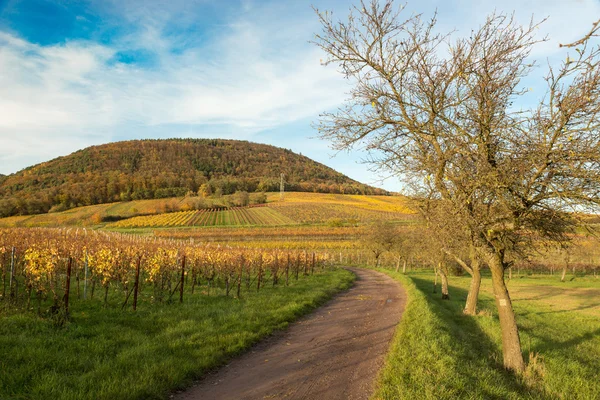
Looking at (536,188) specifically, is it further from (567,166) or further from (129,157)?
(129,157)

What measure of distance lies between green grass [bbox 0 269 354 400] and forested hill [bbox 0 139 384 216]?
10803cm

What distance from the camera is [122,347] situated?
273 inches

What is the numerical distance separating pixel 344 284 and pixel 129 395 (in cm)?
1673

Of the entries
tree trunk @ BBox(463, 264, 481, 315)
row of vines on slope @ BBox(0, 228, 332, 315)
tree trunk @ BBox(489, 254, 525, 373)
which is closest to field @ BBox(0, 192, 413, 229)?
tree trunk @ BBox(463, 264, 481, 315)

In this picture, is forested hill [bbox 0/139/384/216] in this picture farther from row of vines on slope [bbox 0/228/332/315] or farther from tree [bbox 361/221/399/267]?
row of vines on slope [bbox 0/228/332/315]

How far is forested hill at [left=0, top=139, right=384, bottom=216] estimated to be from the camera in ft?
335

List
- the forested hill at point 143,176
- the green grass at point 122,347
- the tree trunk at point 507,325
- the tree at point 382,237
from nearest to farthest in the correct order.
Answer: the green grass at point 122,347 → the tree trunk at point 507,325 → the tree at point 382,237 → the forested hill at point 143,176

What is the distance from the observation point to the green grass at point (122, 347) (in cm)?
519

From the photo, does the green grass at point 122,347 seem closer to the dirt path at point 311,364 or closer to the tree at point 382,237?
the dirt path at point 311,364

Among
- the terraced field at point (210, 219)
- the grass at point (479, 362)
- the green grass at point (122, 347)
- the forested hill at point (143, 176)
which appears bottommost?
the grass at point (479, 362)

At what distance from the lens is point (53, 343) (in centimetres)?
681

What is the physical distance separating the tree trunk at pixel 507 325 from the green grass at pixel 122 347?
5680 millimetres

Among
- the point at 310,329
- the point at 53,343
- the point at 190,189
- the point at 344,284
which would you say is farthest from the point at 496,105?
the point at 190,189

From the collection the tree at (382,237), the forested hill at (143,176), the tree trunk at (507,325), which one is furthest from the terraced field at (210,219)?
the tree trunk at (507,325)
